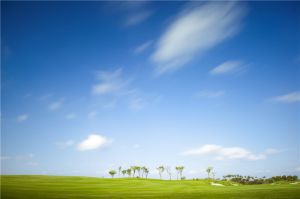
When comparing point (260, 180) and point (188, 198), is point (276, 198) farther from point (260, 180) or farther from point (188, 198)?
point (260, 180)

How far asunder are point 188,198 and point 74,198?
18247 mm

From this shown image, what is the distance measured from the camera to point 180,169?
186 meters

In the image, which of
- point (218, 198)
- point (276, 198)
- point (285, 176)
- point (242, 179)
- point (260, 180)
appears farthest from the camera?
point (242, 179)

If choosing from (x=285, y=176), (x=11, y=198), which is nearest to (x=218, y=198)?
(x=11, y=198)

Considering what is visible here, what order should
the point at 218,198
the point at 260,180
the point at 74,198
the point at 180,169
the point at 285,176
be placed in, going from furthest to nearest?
the point at 180,169, the point at 260,180, the point at 285,176, the point at 74,198, the point at 218,198

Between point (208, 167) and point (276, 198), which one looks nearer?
point (276, 198)

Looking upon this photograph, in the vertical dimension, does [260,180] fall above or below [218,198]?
below

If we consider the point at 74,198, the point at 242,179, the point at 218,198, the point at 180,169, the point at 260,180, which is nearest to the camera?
the point at 218,198

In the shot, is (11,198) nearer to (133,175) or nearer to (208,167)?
(208,167)

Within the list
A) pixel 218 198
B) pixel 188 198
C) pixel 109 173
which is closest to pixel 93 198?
pixel 188 198

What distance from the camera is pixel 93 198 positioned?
1547 inches

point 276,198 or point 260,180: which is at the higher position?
point 276,198

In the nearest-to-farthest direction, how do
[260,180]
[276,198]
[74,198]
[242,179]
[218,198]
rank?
[276,198] → [218,198] → [74,198] → [260,180] → [242,179]

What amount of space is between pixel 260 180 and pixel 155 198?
453 feet
